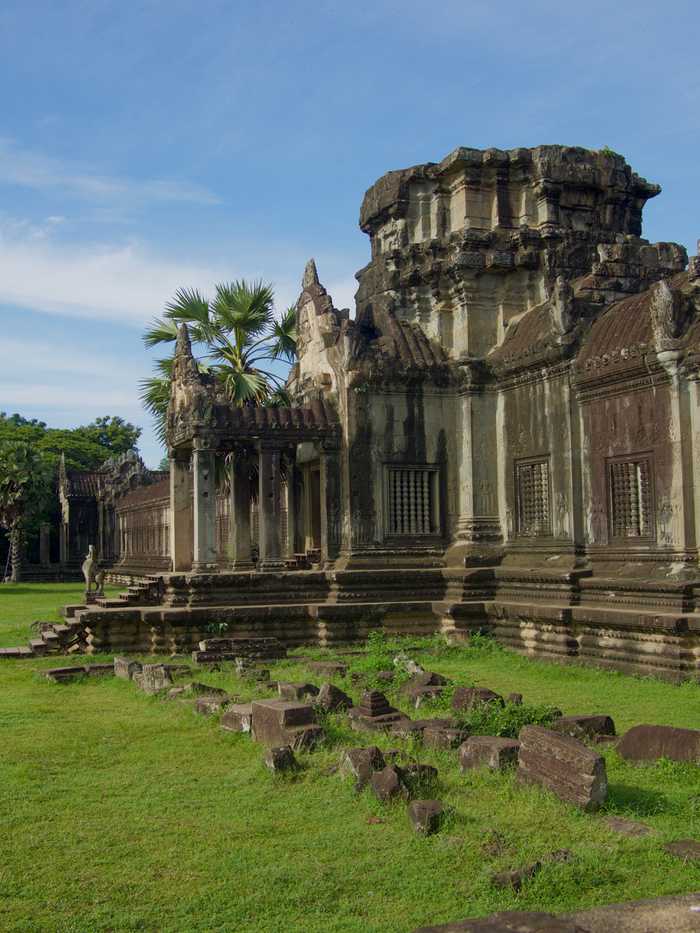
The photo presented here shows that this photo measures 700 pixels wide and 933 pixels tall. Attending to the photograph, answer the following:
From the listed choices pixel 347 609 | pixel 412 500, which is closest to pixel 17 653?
pixel 347 609

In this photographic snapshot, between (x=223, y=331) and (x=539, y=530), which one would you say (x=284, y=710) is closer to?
(x=539, y=530)

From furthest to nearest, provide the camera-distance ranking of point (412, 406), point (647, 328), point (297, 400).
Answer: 1. point (297, 400)
2. point (412, 406)
3. point (647, 328)

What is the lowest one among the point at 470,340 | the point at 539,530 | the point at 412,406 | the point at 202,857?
the point at 202,857

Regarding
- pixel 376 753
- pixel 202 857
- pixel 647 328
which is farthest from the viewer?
pixel 647 328

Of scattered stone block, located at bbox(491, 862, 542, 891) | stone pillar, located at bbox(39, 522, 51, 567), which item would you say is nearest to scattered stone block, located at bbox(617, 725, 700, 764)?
scattered stone block, located at bbox(491, 862, 542, 891)

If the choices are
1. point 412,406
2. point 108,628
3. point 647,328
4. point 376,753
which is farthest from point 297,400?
point 376,753

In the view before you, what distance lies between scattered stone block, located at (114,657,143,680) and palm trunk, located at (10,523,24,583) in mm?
34198

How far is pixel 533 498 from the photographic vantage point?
15.2m

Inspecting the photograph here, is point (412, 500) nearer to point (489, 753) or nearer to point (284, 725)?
point (284, 725)

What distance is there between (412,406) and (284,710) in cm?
868

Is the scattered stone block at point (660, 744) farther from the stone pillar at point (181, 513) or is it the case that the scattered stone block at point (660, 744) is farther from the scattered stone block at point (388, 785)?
the stone pillar at point (181, 513)

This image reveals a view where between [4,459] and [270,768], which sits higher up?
[4,459]

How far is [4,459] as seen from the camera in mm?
44688

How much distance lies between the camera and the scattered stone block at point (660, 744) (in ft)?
23.4
